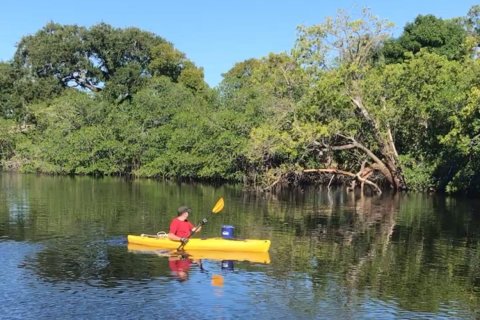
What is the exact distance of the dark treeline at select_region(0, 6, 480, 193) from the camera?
43250mm

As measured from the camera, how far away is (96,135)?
64375mm

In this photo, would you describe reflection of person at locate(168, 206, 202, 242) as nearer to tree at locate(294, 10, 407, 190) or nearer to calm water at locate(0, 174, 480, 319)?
calm water at locate(0, 174, 480, 319)

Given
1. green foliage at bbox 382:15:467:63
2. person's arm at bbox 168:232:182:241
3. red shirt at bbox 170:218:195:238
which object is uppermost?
green foliage at bbox 382:15:467:63

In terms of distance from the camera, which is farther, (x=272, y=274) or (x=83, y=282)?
(x=272, y=274)

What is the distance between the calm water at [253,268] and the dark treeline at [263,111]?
13419 mm

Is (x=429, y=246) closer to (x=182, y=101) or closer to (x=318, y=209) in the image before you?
(x=318, y=209)

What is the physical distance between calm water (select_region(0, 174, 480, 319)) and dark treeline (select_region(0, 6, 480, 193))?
13419mm

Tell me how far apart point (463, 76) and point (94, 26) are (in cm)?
5193

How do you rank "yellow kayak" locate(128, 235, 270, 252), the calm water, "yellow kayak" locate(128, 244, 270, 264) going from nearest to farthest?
1. the calm water
2. "yellow kayak" locate(128, 244, 270, 264)
3. "yellow kayak" locate(128, 235, 270, 252)

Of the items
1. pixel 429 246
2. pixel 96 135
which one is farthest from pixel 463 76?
pixel 96 135

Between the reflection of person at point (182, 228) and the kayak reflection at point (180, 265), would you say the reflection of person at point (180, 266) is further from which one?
the reflection of person at point (182, 228)

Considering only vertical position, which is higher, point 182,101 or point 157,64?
point 157,64

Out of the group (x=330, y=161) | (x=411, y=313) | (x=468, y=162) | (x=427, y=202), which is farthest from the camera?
(x=330, y=161)

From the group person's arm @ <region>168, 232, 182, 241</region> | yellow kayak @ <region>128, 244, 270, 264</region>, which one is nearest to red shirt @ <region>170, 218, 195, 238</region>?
person's arm @ <region>168, 232, 182, 241</region>
